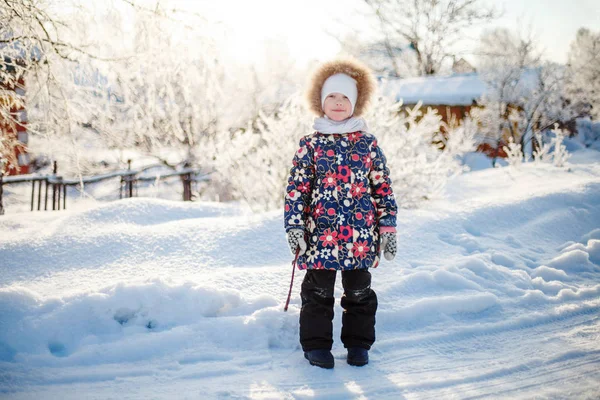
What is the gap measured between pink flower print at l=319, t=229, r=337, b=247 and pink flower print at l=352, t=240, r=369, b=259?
108 mm

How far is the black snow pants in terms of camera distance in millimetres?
2104

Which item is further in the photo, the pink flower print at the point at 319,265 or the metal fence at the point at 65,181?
the metal fence at the point at 65,181

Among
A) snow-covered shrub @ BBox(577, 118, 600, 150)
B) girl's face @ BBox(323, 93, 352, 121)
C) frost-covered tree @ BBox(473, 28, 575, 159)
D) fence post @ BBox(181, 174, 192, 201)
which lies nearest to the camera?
girl's face @ BBox(323, 93, 352, 121)

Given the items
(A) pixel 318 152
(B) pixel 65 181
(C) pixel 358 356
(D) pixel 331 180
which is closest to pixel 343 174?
(D) pixel 331 180

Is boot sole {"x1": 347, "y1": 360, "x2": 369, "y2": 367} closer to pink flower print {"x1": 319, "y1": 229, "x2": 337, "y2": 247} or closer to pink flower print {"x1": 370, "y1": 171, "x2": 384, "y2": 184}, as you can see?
pink flower print {"x1": 319, "y1": 229, "x2": 337, "y2": 247}

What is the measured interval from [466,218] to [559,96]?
14.9 metres

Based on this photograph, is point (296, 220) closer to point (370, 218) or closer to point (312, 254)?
point (312, 254)

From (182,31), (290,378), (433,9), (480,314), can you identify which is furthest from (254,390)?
(433,9)

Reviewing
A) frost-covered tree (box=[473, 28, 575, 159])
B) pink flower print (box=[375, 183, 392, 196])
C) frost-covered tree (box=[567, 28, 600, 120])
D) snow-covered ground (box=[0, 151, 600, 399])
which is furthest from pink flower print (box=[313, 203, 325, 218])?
frost-covered tree (box=[567, 28, 600, 120])

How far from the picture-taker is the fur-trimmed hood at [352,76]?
2.32m

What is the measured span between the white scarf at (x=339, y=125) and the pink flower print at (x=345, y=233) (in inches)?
21.0

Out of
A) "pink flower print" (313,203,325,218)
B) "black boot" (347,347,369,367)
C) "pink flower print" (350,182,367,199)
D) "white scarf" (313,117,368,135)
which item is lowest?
"black boot" (347,347,369,367)

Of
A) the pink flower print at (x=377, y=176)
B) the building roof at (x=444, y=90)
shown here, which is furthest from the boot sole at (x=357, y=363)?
the building roof at (x=444, y=90)

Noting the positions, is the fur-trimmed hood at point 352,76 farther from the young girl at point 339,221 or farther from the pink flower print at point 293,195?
the pink flower print at point 293,195
